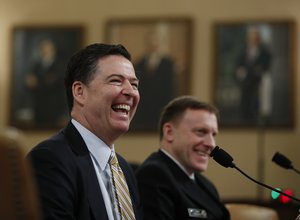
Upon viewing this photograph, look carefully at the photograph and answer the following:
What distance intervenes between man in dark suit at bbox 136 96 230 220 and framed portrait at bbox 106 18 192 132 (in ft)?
13.5

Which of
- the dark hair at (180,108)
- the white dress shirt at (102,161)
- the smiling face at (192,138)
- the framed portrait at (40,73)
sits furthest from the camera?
the framed portrait at (40,73)

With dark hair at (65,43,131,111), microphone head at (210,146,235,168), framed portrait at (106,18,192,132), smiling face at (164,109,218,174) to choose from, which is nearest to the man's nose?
dark hair at (65,43,131,111)

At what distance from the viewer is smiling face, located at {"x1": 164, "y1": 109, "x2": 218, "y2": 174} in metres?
4.03

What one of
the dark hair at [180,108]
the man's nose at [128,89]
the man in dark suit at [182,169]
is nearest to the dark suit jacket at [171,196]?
the man in dark suit at [182,169]

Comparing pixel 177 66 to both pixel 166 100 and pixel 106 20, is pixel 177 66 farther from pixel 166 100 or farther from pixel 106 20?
pixel 106 20

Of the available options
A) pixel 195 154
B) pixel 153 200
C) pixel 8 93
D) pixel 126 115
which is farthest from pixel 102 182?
pixel 8 93

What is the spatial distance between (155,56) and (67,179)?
20.0ft

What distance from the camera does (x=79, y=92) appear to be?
2.93m

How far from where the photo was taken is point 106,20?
28.3 ft

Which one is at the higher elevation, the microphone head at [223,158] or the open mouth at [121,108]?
the open mouth at [121,108]

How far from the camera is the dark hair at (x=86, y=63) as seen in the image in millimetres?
2914

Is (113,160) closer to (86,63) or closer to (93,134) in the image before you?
(93,134)

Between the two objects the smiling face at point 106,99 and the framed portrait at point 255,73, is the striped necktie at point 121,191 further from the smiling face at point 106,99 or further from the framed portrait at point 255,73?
the framed portrait at point 255,73

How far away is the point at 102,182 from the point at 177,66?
5.79 m
